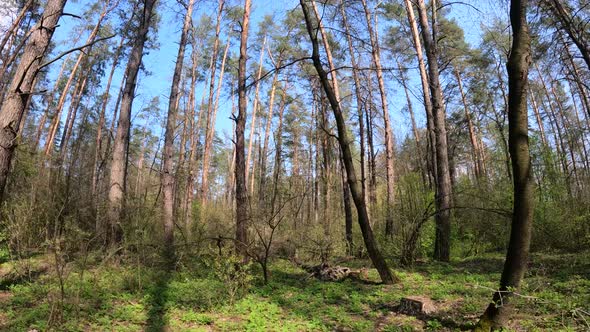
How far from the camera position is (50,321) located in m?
4.12

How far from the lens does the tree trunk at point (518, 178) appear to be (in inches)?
142

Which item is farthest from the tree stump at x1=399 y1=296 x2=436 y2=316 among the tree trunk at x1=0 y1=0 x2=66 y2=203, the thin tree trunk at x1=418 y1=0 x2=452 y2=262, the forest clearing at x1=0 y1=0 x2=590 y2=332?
the tree trunk at x1=0 y1=0 x2=66 y2=203

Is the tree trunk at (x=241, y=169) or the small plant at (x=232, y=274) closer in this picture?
the small plant at (x=232, y=274)

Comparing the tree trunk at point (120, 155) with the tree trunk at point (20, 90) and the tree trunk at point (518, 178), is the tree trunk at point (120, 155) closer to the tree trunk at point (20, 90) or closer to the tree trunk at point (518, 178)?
the tree trunk at point (20, 90)

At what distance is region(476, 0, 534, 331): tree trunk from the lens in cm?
360

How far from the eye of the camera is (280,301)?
5.69 metres

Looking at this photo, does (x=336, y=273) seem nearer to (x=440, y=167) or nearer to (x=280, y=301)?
(x=280, y=301)

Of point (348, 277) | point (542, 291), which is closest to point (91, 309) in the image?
point (348, 277)

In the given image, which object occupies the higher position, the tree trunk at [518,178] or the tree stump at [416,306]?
the tree trunk at [518,178]

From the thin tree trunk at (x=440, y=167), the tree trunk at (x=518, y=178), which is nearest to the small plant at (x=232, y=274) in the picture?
the tree trunk at (x=518, y=178)

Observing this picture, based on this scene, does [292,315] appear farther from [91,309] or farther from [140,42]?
[140,42]

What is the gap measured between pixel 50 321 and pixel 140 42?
24.6 feet

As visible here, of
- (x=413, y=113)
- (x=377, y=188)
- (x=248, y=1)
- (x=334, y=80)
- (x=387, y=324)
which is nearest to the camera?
(x=387, y=324)

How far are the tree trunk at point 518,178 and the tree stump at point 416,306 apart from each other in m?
0.91
